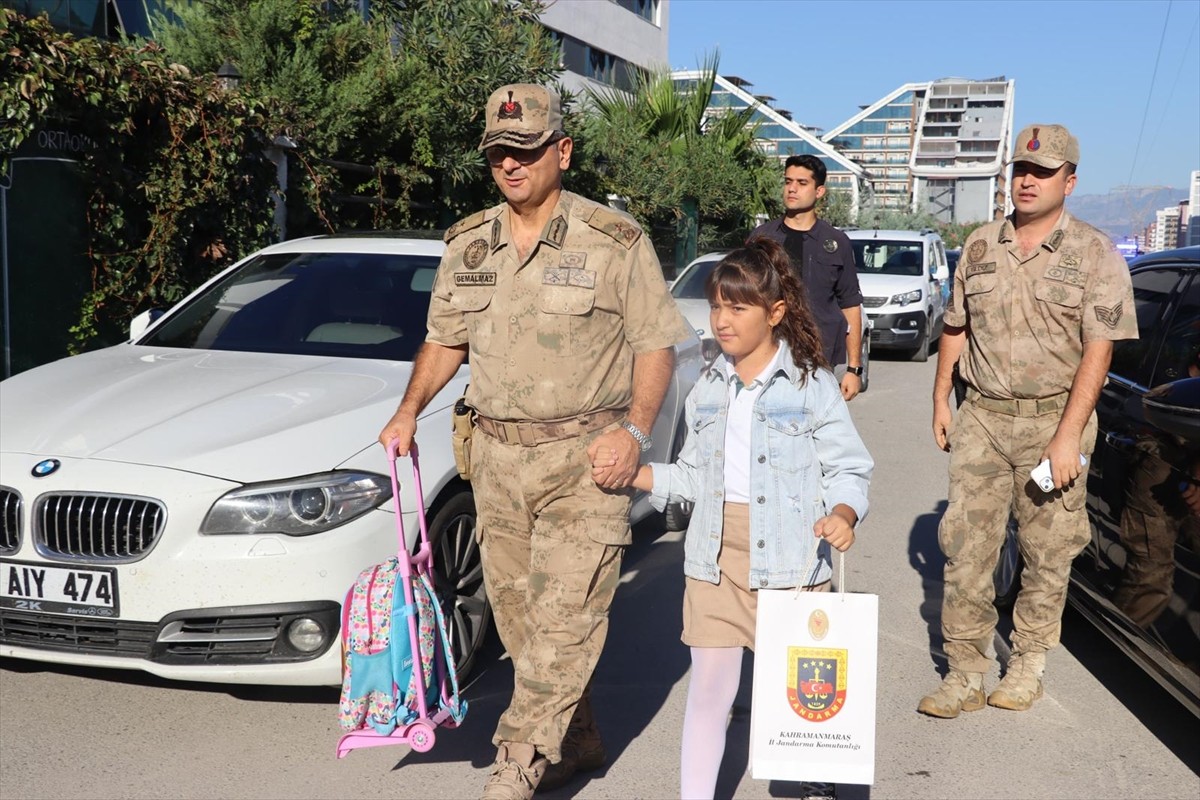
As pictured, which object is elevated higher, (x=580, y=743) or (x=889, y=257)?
(x=889, y=257)

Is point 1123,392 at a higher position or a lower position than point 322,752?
higher

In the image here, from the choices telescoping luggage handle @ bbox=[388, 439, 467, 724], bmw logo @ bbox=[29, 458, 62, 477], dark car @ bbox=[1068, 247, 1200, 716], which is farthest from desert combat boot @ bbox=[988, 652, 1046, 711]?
bmw logo @ bbox=[29, 458, 62, 477]

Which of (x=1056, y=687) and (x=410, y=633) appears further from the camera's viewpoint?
(x=1056, y=687)

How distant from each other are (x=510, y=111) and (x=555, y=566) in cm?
126

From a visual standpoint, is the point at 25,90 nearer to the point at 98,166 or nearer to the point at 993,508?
the point at 98,166

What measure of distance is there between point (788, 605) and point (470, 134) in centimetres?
1046

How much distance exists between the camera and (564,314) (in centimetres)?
342

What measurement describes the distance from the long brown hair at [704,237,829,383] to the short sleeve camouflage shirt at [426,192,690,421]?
31cm

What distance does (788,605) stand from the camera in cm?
291

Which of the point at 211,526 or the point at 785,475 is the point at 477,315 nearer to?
the point at 785,475

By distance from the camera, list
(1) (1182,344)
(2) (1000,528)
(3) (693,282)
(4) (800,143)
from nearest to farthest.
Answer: (2) (1000,528) < (1) (1182,344) < (3) (693,282) < (4) (800,143)

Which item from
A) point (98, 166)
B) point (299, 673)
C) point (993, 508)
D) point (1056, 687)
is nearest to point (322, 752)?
point (299, 673)

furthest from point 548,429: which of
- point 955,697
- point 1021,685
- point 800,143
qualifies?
point 800,143

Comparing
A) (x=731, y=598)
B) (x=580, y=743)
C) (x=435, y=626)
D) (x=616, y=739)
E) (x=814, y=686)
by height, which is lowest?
(x=616, y=739)
